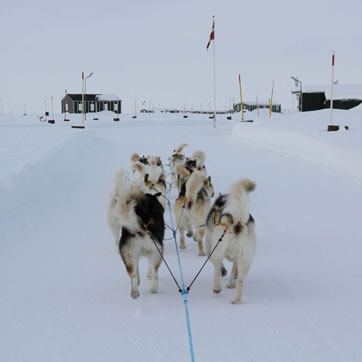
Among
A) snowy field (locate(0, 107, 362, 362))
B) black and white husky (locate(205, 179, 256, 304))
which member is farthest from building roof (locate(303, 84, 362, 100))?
black and white husky (locate(205, 179, 256, 304))

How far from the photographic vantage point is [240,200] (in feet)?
12.7

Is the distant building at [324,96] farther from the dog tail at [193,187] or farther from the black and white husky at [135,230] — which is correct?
the black and white husky at [135,230]

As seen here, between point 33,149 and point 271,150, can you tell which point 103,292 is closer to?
point 33,149

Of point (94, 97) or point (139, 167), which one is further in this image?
point (94, 97)

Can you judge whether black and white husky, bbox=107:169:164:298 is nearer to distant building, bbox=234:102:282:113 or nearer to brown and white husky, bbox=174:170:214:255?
brown and white husky, bbox=174:170:214:255

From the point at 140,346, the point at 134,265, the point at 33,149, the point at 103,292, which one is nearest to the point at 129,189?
the point at 134,265

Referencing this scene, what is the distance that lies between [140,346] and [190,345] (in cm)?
35

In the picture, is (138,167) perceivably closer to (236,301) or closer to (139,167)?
(139,167)

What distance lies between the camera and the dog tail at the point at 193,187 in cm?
525

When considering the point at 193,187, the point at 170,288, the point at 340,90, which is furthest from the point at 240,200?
the point at 340,90

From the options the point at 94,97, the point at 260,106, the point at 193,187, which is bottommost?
the point at 193,187

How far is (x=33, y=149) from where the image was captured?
13227 mm

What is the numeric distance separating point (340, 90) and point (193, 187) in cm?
4762

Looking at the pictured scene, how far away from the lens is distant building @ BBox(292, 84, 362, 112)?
46909 mm
